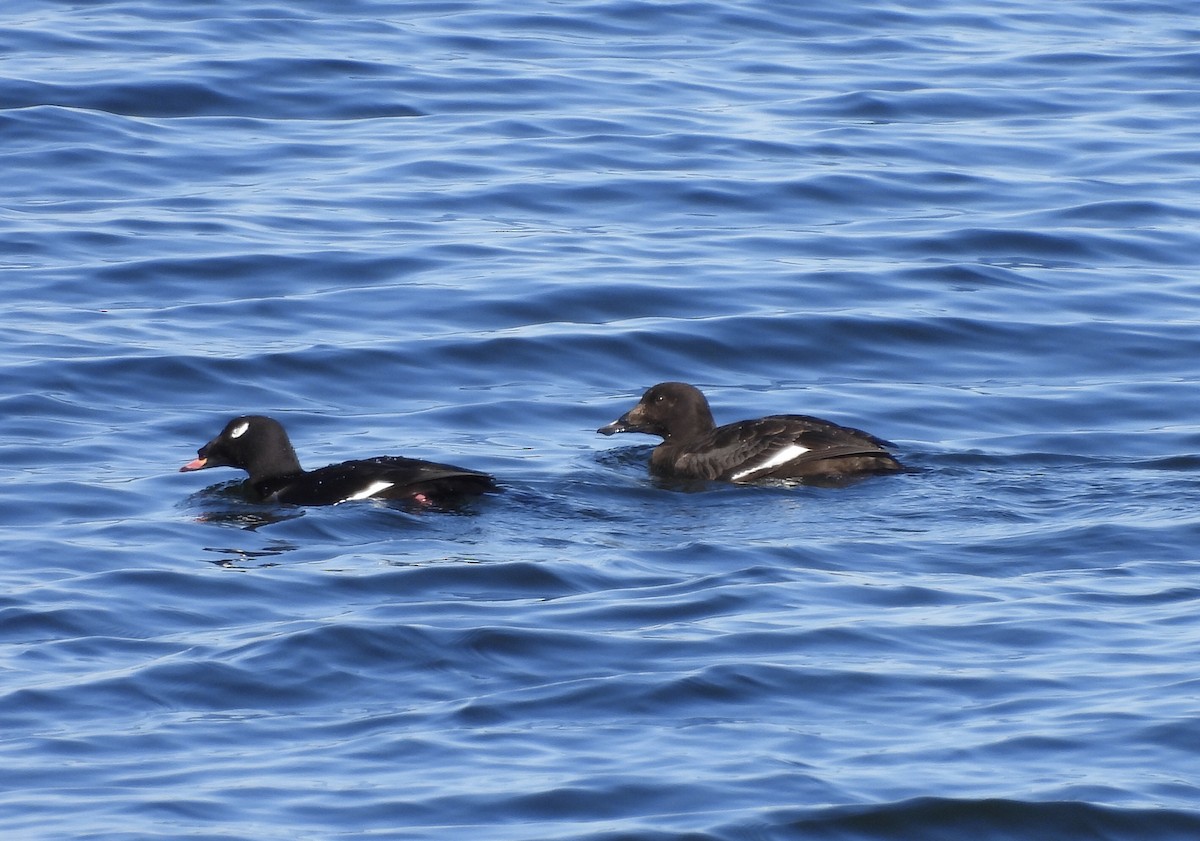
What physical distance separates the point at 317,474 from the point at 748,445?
7.15 feet

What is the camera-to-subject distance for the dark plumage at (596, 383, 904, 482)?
10836 mm

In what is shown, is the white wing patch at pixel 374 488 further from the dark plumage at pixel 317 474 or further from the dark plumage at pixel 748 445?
the dark plumage at pixel 748 445

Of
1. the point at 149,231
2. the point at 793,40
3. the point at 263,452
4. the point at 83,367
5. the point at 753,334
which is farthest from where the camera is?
the point at 793,40

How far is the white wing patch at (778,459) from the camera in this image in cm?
1079

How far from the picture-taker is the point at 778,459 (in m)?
10.9

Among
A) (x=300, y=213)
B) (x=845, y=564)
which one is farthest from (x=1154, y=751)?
(x=300, y=213)

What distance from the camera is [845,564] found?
920 cm

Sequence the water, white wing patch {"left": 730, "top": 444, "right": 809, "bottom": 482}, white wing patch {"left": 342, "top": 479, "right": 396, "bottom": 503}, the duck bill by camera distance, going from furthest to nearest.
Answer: the duck bill, white wing patch {"left": 730, "top": 444, "right": 809, "bottom": 482}, white wing patch {"left": 342, "top": 479, "right": 396, "bottom": 503}, the water

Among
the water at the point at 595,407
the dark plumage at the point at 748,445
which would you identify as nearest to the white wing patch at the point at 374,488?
the water at the point at 595,407

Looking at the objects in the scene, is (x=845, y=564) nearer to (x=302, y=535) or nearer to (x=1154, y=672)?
(x=1154, y=672)

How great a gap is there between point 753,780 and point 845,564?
2757 mm

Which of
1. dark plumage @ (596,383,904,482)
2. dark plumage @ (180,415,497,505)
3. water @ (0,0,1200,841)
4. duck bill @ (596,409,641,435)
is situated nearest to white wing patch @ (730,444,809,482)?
dark plumage @ (596,383,904,482)

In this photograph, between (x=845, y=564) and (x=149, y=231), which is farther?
(x=149, y=231)

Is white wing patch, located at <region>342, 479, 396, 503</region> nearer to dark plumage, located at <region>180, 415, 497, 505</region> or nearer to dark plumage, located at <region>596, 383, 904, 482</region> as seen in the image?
dark plumage, located at <region>180, 415, 497, 505</region>
